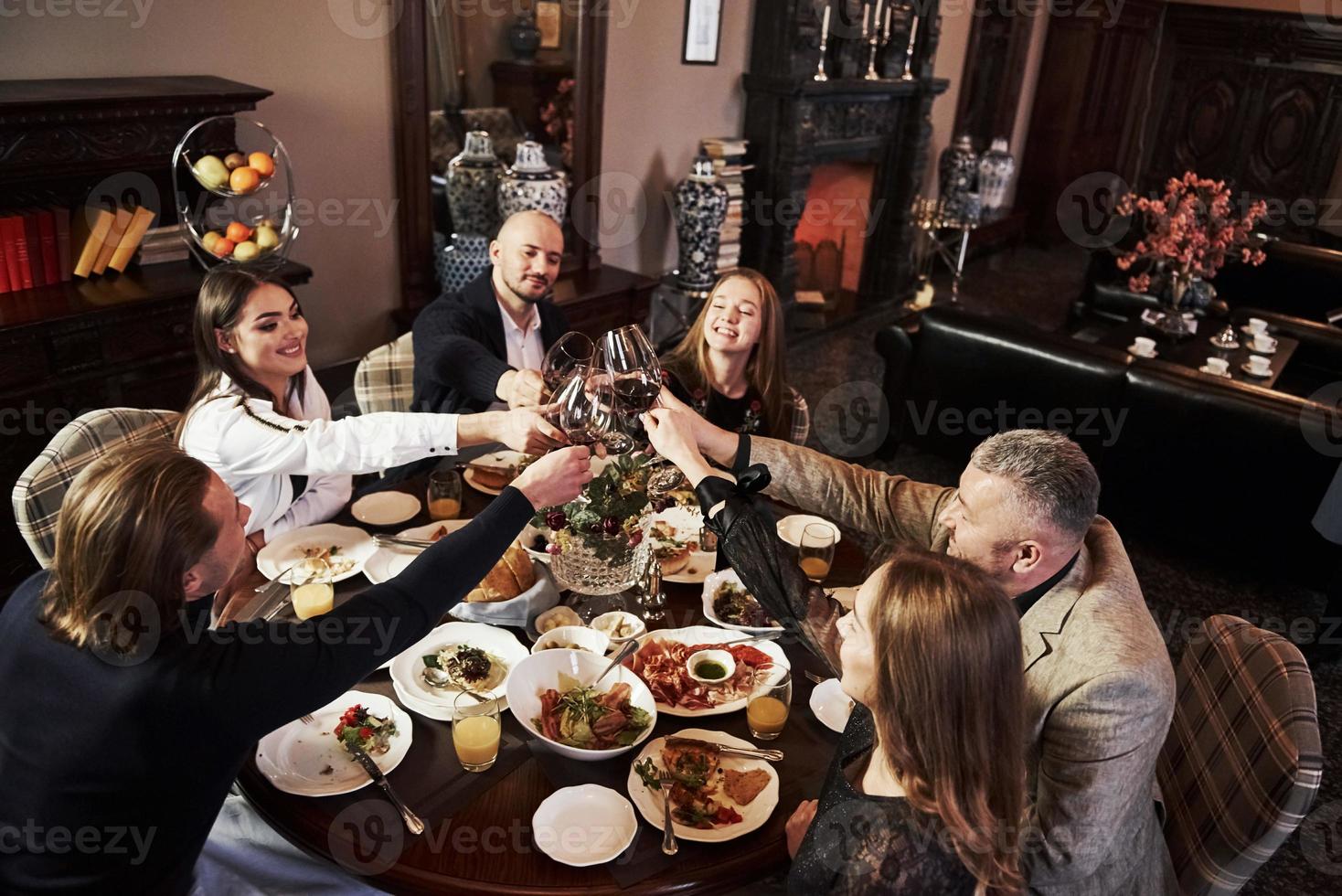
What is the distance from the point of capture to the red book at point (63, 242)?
2.99m

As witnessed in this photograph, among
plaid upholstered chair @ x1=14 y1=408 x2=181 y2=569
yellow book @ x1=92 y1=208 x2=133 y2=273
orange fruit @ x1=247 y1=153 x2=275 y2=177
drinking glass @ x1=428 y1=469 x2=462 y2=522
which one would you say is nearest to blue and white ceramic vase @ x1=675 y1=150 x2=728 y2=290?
orange fruit @ x1=247 y1=153 x2=275 y2=177

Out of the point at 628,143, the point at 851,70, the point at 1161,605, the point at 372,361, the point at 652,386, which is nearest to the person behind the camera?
the point at 652,386

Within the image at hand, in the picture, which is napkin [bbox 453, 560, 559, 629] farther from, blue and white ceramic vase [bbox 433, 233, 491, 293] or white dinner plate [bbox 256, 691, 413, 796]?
blue and white ceramic vase [bbox 433, 233, 491, 293]

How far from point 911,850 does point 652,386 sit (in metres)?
0.95

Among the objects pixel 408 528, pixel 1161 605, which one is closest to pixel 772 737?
pixel 408 528

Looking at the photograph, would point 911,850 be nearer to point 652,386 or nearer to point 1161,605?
point 652,386

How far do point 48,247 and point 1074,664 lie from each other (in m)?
3.04

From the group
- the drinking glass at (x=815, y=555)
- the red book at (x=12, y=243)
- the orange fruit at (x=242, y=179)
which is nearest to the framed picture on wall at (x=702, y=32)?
the orange fruit at (x=242, y=179)

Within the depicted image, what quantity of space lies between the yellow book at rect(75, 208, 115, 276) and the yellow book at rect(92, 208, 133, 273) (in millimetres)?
12

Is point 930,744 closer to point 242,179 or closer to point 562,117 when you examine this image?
point 242,179

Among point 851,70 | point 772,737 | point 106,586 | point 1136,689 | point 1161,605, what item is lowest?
point 1161,605

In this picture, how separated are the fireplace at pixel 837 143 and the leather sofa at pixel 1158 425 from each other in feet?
5.45

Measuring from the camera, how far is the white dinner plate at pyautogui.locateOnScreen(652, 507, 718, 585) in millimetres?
2047

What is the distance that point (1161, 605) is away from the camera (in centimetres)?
357
